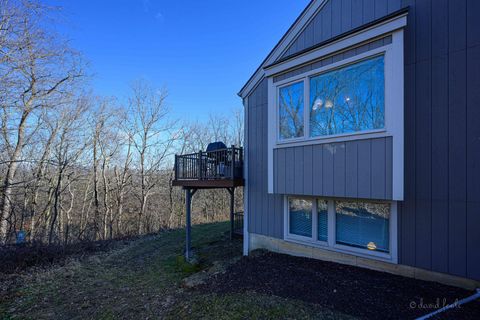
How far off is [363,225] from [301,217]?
1.36 metres

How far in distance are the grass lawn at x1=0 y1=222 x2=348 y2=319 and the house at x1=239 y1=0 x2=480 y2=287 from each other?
200cm

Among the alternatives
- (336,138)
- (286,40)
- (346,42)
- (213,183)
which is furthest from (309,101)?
(213,183)

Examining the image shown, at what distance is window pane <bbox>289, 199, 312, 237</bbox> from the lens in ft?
17.2

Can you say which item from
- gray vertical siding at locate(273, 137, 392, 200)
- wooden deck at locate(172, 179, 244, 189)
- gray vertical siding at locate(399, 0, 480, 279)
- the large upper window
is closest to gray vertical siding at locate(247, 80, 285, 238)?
wooden deck at locate(172, 179, 244, 189)

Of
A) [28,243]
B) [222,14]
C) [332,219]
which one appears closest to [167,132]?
[222,14]

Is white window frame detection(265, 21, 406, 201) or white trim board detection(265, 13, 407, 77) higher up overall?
white trim board detection(265, 13, 407, 77)

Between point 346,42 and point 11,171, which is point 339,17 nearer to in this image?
point 346,42

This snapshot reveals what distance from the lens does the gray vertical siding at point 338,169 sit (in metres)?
3.85

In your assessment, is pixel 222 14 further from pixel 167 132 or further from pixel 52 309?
pixel 52 309

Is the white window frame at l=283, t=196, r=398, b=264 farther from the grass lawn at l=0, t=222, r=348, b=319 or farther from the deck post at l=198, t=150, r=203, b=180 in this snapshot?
the deck post at l=198, t=150, r=203, b=180

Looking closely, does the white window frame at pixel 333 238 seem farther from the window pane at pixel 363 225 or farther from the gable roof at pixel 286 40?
the gable roof at pixel 286 40

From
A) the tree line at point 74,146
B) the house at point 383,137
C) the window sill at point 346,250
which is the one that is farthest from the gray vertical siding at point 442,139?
the tree line at point 74,146

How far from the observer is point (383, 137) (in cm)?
385

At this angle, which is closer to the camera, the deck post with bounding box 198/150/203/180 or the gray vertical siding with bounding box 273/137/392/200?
the gray vertical siding with bounding box 273/137/392/200
